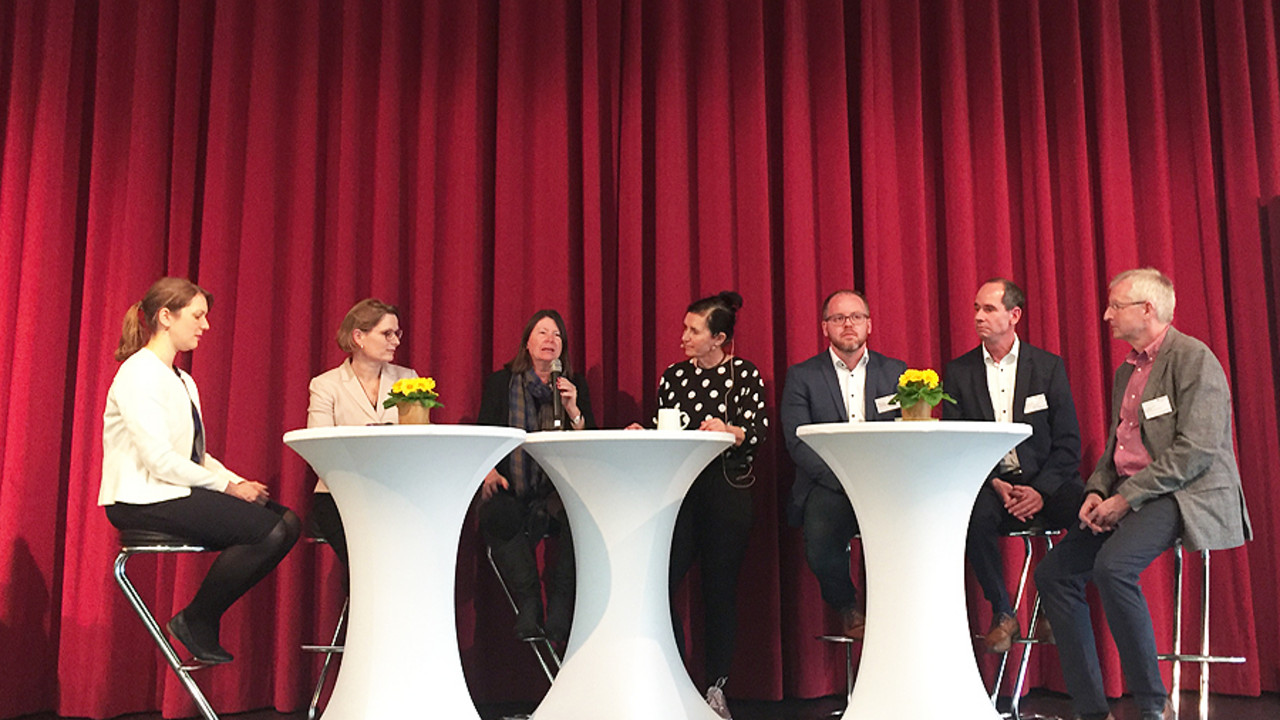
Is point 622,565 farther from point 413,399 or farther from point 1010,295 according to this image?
point 1010,295

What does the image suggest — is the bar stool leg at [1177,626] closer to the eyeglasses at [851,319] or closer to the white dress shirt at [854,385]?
the white dress shirt at [854,385]

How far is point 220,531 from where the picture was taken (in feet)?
10.4

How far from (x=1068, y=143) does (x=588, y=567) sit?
9.26 ft

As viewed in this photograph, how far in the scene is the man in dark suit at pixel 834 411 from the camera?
362cm

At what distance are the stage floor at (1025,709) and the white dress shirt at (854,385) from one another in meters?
1.11

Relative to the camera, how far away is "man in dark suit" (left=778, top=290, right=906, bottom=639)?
11.9 feet

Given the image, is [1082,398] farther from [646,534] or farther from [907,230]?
[646,534]

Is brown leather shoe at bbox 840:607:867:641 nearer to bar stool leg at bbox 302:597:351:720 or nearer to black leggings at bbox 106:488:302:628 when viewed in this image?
bar stool leg at bbox 302:597:351:720

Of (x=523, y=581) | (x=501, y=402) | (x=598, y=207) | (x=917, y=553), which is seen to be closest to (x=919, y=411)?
(x=917, y=553)

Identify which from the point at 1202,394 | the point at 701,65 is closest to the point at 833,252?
the point at 701,65

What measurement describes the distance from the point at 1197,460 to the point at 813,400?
130cm

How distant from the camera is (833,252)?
4293 millimetres

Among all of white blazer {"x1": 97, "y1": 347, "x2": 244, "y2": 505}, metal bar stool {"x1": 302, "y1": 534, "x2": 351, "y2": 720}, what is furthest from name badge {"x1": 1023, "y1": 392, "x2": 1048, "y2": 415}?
white blazer {"x1": 97, "y1": 347, "x2": 244, "y2": 505}

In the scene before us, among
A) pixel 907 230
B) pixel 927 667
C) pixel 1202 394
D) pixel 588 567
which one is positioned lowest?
pixel 927 667
